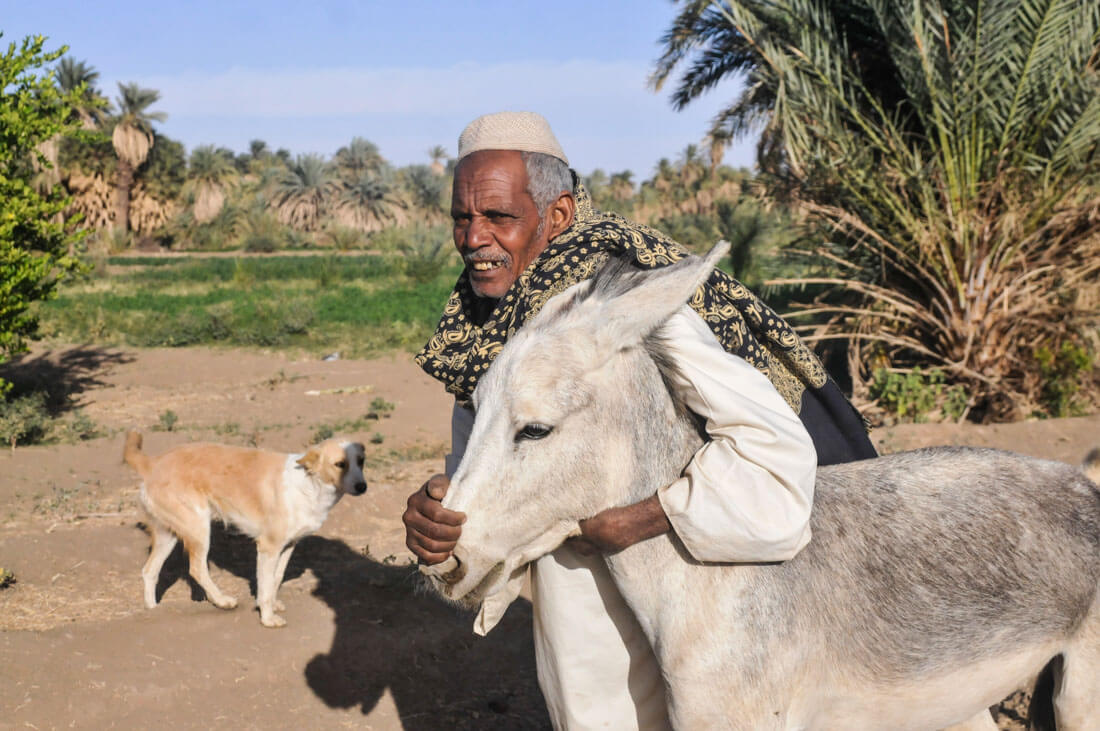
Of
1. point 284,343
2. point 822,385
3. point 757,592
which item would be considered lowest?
point 284,343

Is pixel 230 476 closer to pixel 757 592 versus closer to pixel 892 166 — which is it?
pixel 757 592

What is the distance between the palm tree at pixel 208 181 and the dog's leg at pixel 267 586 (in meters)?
50.6

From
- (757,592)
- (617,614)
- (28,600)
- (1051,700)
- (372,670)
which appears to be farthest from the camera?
(28,600)

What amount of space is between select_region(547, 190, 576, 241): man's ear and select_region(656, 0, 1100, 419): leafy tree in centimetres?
783

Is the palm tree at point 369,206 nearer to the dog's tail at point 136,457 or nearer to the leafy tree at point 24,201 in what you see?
the leafy tree at point 24,201

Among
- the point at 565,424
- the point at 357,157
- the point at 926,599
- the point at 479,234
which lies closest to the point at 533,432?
the point at 565,424

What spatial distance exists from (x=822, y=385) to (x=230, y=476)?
468 centimetres

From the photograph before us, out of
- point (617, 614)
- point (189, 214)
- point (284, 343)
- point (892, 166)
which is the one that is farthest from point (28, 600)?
point (189, 214)

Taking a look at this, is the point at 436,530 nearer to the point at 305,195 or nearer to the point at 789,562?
the point at 789,562

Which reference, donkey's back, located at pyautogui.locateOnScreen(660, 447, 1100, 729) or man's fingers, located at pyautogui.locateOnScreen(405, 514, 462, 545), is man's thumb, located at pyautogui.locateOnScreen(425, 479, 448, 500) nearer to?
man's fingers, located at pyautogui.locateOnScreen(405, 514, 462, 545)

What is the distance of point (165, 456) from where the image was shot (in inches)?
248

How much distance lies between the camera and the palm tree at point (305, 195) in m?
58.6

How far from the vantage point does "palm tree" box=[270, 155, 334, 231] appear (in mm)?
58562

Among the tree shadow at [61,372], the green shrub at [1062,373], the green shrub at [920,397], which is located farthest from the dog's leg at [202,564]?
the green shrub at [1062,373]
